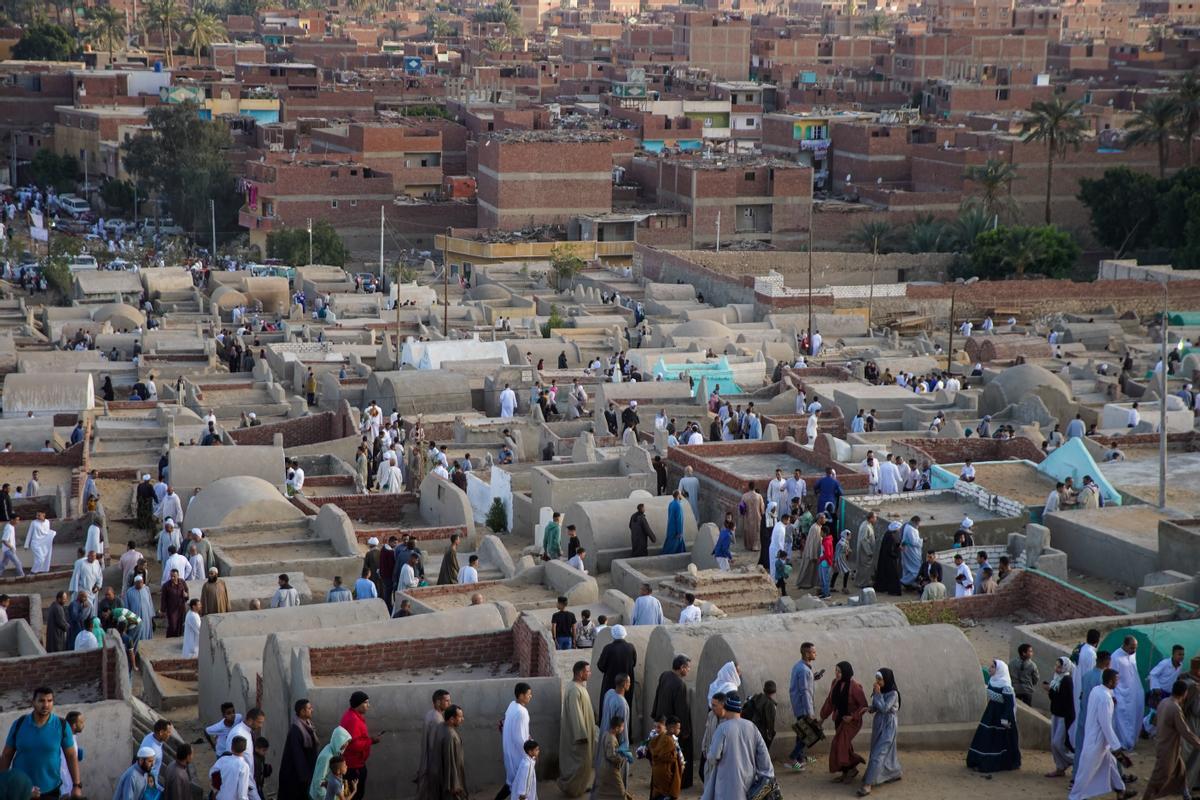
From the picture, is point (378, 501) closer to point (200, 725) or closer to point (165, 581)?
point (165, 581)

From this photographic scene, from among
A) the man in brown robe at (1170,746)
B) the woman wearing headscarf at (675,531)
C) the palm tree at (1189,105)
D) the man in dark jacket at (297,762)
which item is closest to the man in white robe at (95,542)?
the woman wearing headscarf at (675,531)

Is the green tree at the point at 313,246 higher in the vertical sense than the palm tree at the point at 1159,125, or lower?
lower

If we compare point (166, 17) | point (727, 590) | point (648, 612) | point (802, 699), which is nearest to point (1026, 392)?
point (727, 590)

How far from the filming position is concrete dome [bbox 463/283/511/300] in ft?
128

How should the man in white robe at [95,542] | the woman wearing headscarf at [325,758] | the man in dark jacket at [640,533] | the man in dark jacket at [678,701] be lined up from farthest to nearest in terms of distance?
the man in dark jacket at [640,533]
the man in white robe at [95,542]
the man in dark jacket at [678,701]
the woman wearing headscarf at [325,758]

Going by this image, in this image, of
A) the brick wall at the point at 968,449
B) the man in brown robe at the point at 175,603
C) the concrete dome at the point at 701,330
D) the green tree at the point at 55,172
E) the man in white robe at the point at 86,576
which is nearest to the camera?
the man in brown robe at the point at 175,603

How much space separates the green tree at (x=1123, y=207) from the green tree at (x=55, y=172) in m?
35.5

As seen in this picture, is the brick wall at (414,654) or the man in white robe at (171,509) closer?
the brick wall at (414,654)

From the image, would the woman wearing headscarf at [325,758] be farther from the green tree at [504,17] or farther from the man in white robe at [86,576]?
the green tree at [504,17]

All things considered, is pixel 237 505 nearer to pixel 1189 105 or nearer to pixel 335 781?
pixel 335 781

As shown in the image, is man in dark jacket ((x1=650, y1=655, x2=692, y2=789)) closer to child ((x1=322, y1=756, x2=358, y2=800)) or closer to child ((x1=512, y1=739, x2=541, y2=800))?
child ((x1=512, y1=739, x2=541, y2=800))

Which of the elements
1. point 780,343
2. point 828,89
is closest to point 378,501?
point 780,343

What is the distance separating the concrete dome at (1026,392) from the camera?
77.2 feet

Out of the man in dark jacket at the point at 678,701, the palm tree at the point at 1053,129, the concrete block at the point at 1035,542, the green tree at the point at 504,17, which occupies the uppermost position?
the green tree at the point at 504,17
